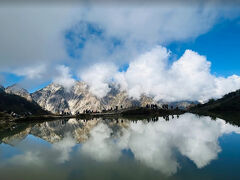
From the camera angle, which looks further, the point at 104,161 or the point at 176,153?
the point at 176,153

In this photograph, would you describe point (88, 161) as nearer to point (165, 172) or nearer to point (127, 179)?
point (127, 179)

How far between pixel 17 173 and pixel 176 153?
3309cm

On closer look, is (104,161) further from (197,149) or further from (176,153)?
(197,149)

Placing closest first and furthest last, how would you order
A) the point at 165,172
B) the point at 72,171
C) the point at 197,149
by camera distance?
the point at 165,172, the point at 72,171, the point at 197,149

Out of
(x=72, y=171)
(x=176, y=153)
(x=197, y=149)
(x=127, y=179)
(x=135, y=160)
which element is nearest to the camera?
(x=127, y=179)

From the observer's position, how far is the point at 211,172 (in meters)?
28.6

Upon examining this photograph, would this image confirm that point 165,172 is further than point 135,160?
No

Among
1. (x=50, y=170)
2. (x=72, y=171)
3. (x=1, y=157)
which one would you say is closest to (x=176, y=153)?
(x=72, y=171)

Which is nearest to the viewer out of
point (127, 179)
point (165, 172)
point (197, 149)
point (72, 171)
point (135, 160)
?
point (127, 179)

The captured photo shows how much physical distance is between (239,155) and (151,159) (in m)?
18.9

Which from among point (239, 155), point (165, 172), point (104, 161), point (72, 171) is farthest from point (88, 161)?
point (239, 155)

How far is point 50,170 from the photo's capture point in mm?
34250

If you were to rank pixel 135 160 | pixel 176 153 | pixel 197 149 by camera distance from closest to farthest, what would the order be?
pixel 135 160 → pixel 176 153 → pixel 197 149

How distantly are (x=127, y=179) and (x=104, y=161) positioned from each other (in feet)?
40.7
